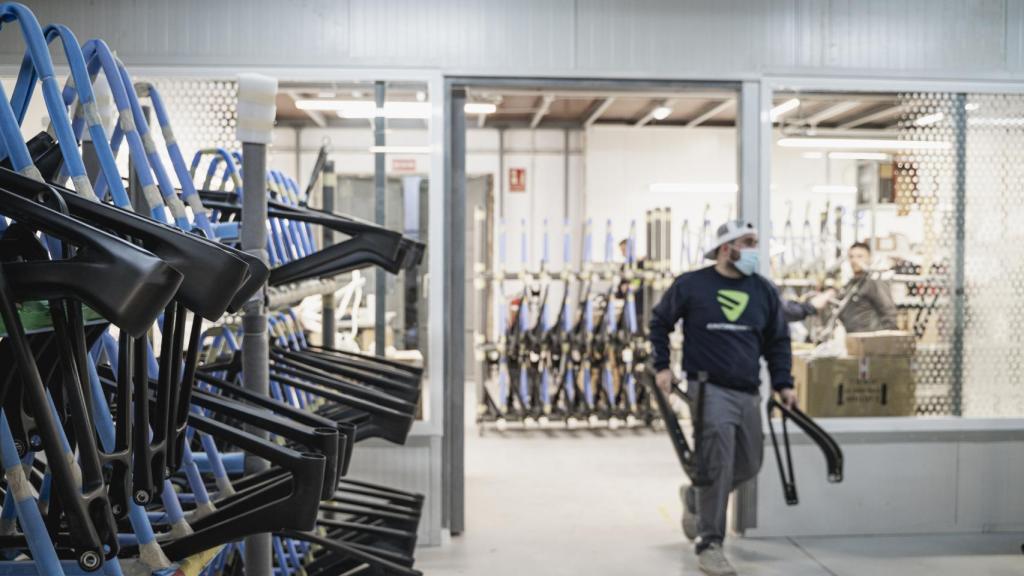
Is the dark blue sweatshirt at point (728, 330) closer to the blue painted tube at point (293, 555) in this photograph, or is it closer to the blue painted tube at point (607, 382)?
the blue painted tube at point (293, 555)

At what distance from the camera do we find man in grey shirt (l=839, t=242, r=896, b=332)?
4.89 m

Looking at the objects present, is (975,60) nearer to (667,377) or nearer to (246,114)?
(667,377)

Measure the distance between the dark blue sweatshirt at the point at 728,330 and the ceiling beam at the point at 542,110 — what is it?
16.0 feet

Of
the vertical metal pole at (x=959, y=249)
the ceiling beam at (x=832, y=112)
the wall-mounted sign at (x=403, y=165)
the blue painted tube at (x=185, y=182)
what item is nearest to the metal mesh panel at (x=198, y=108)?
the wall-mounted sign at (x=403, y=165)

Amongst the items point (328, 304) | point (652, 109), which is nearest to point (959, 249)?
point (328, 304)

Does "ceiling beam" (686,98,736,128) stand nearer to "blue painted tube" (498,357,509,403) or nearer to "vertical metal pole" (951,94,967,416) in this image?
"blue painted tube" (498,357,509,403)

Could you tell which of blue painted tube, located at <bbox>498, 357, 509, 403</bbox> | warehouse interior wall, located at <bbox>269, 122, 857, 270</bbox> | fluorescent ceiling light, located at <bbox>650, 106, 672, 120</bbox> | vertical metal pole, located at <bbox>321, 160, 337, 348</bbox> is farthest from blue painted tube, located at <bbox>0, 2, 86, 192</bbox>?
warehouse interior wall, located at <bbox>269, 122, 857, 270</bbox>

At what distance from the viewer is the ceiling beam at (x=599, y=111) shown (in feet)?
30.7

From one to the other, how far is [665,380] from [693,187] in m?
6.95

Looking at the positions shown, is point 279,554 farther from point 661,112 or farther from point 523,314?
point 661,112

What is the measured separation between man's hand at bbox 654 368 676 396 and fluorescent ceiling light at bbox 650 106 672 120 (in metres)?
5.93

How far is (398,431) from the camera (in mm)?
2531

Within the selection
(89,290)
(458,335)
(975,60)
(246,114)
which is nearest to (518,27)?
(458,335)

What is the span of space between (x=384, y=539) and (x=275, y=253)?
125 cm
